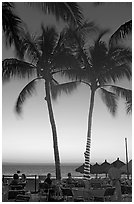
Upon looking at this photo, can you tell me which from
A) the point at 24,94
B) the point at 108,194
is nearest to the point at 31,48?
the point at 24,94

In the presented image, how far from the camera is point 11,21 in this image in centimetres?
644

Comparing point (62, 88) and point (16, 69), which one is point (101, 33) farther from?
point (16, 69)

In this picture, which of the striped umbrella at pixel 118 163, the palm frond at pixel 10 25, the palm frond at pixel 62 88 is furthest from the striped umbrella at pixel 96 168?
the palm frond at pixel 10 25

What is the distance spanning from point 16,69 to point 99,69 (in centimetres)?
254

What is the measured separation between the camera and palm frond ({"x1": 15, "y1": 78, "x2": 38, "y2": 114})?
10.1 meters

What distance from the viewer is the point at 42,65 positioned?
1016 centimetres

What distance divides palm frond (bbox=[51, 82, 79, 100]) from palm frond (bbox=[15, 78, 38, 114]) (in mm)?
626

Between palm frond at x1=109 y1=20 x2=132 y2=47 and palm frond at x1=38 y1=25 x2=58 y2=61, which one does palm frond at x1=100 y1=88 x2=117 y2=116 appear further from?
palm frond at x1=109 y1=20 x2=132 y2=47

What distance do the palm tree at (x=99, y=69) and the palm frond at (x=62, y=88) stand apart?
0.30 m

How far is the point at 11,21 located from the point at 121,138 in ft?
17.8

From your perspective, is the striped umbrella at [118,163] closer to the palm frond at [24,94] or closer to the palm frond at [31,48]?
the palm frond at [24,94]

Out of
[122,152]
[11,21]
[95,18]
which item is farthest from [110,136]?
[11,21]

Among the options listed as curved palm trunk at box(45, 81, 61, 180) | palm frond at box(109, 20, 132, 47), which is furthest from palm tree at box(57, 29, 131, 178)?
palm frond at box(109, 20, 132, 47)

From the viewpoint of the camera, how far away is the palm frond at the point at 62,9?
18.3 ft
